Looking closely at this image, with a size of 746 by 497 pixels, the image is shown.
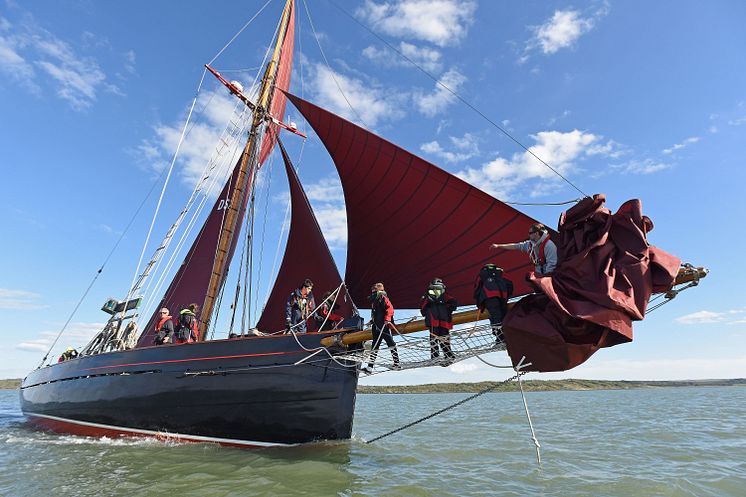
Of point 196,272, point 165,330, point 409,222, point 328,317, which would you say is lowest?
point 165,330

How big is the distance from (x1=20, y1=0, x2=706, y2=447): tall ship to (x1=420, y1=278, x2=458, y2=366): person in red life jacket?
0.57ft

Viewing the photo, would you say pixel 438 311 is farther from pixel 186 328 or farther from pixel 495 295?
pixel 186 328

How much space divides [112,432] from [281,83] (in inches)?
582

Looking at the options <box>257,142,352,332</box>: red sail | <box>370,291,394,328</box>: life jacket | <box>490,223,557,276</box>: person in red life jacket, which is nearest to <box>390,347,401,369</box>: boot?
<box>370,291,394,328</box>: life jacket

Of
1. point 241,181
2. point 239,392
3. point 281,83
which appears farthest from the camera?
point 281,83

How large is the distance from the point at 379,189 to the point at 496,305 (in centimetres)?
391

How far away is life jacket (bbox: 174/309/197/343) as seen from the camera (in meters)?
9.60

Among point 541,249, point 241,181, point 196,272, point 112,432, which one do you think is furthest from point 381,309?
point 196,272

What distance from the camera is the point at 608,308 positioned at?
4500 millimetres

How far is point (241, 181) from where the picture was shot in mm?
13688

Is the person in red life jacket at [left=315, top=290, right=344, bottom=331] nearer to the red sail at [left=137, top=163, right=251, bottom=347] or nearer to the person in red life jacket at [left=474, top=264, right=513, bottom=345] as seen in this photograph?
the person in red life jacket at [left=474, top=264, right=513, bottom=345]

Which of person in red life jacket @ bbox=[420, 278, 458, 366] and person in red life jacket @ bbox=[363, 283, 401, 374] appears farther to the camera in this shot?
person in red life jacket @ bbox=[363, 283, 401, 374]

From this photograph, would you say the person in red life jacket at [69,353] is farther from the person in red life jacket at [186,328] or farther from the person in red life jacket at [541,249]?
the person in red life jacket at [541,249]

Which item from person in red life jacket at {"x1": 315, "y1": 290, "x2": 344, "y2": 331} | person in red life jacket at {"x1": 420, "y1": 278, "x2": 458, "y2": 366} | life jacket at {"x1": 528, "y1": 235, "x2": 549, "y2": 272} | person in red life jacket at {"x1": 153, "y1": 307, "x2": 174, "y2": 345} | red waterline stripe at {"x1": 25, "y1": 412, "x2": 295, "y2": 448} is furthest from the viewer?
person in red life jacket at {"x1": 153, "y1": 307, "x2": 174, "y2": 345}
